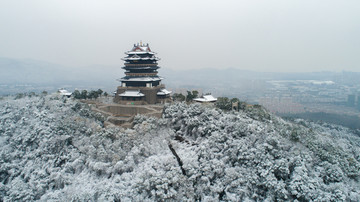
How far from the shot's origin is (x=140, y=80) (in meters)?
26.2

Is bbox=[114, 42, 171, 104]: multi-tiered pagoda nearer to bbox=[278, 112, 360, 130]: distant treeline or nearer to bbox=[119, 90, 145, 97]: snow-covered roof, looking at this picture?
bbox=[119, 90, 145, 97]: snow-covered roof

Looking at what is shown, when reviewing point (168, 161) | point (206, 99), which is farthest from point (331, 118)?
point (168, 161)

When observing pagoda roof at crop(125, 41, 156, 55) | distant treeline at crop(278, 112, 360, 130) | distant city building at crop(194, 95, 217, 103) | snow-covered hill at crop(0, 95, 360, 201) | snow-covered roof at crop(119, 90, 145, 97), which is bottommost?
distant treeline at crop(278, 112, 360, 130)

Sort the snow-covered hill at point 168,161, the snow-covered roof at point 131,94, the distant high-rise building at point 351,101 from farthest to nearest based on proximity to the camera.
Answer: the distant high-rise building at point 351,101, the snow-covered roof at point 131,94, the snow-covered hill at point 168,161

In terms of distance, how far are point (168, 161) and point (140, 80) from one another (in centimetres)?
1333

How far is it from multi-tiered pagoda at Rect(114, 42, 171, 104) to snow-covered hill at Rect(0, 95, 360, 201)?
17.0 ft

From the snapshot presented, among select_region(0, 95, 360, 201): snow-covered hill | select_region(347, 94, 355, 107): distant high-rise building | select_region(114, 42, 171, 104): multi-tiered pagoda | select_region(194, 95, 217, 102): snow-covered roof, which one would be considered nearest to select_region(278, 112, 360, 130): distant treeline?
select_region(347, 94, 355, 107): distant high-rise building

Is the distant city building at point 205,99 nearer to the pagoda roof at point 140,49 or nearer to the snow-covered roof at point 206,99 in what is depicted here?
the snow-covered roof at point 206,99

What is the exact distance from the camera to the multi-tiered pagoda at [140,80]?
85.0ft

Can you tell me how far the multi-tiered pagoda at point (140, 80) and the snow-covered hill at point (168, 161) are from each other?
17.0ft

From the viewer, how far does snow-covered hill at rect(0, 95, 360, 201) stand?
13.2 meters

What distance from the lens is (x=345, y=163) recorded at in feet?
50.2

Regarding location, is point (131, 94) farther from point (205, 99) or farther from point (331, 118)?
point (331, 118)

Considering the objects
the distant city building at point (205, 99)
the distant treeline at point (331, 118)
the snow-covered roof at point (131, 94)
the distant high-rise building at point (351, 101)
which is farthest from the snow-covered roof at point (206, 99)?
the distant high-rise building at point (351, 101)
